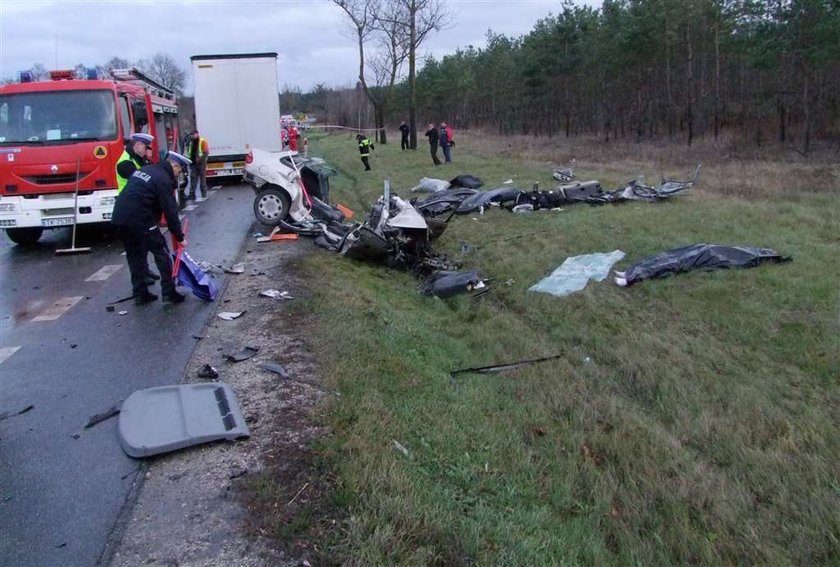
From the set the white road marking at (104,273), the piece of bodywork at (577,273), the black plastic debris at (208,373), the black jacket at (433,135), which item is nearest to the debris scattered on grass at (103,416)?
the black plastic debris at (208,373)

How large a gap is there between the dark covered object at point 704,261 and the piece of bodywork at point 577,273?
0.46 meters

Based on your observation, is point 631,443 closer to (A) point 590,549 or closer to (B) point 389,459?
(A) point 590,549

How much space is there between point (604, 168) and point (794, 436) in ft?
62.8

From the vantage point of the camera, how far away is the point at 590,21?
145ft

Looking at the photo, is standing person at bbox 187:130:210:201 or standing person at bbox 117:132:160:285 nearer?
standing person at bbox 117:132:160:285

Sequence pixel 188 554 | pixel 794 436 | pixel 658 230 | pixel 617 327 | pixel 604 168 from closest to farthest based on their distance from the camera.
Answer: pixel 188 554 → pixel 794 436 → pixel 617 327 → pixel 658 230 → pixel 604 168

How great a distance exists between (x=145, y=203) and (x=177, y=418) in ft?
12.5

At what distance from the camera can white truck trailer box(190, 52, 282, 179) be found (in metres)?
19.7

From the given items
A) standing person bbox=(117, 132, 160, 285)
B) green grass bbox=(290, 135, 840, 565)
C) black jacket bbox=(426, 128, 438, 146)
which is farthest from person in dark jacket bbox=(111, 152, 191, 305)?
black jacket bbox=(426, 128, 438, 146)

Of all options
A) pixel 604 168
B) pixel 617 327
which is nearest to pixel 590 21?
pixel 604 168

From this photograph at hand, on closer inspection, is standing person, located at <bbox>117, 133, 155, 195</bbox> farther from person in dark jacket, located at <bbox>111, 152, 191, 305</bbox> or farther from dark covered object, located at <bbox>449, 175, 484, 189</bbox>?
dark covered object, located at <bbox>449, 175, 484, 189</bbox>

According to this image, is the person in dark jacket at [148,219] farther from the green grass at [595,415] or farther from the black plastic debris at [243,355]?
the black plastic debris at [243,355]

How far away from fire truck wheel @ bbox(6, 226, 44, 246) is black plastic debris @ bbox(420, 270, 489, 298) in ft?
22.3

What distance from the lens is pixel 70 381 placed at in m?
5.48
